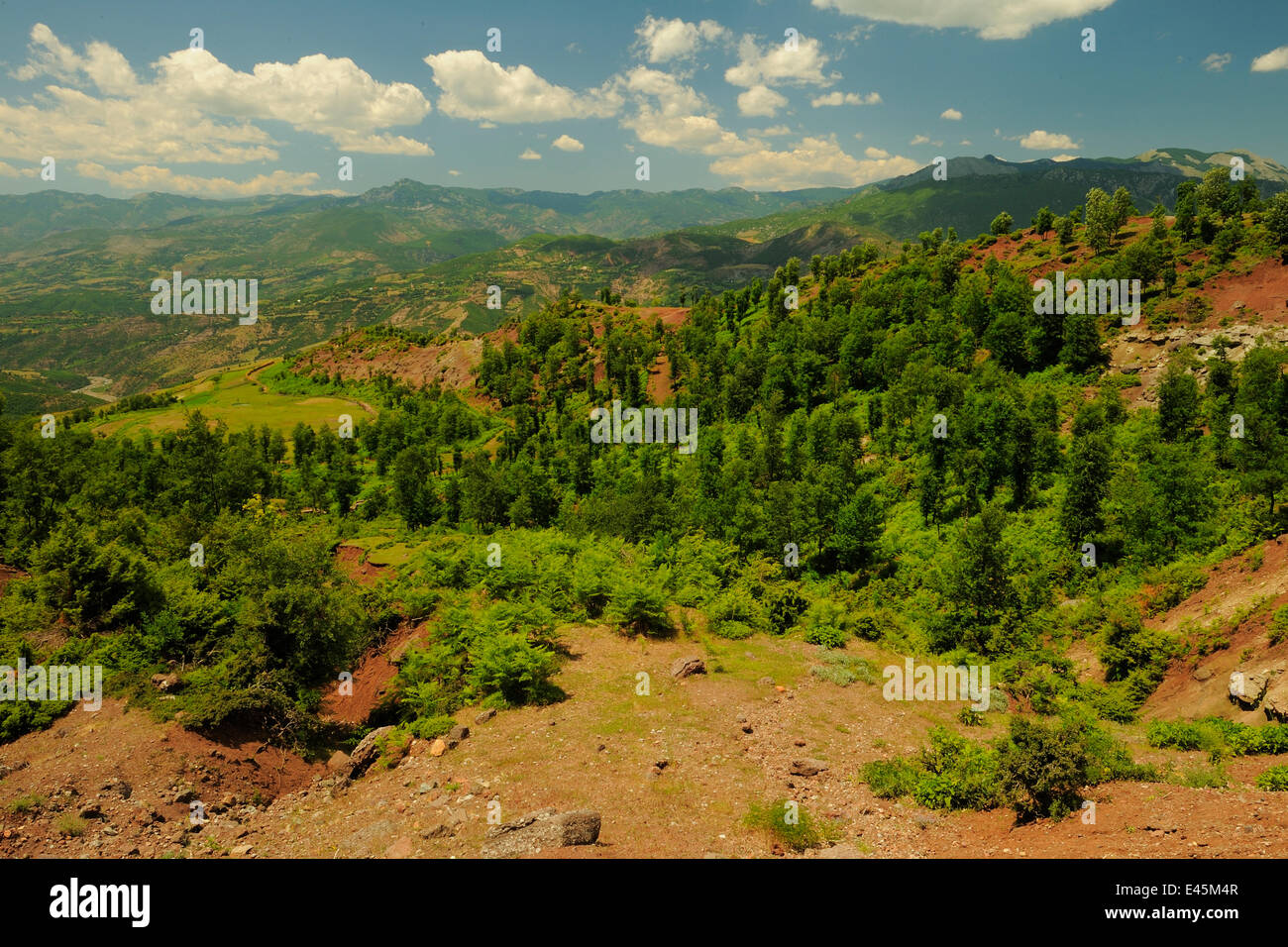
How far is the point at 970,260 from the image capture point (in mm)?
102250

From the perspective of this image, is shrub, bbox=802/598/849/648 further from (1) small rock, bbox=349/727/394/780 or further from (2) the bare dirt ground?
(1) small rock, bbox=349/727/394/780

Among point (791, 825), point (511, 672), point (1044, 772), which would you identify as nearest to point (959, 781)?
point (1044, 772)

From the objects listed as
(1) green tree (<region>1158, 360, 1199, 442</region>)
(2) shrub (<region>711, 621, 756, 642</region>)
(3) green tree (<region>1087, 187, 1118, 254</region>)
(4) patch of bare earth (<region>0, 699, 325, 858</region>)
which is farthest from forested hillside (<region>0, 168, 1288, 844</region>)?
(4) patch of bare earth (<region>0, 699, 325, 858</region>)

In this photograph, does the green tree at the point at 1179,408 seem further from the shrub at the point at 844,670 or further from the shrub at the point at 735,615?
the shrub at the point at 735,615

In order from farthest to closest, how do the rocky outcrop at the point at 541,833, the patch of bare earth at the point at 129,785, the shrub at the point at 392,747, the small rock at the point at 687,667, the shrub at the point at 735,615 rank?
the shrub at the point at 735,615 < the small rock at the point at 687,667 < the shrub at the point at 392,747 < the patch of bare earth at the point at 129,785 < the rocky outcrop at the point at 541,833

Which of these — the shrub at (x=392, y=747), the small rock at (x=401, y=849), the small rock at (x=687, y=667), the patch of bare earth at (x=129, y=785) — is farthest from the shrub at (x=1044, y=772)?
the patch of bare earth at (x=129, y=785)

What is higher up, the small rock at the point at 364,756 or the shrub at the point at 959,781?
the shrub at the point at 959,781

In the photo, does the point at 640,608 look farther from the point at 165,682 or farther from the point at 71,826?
the point at 71,826

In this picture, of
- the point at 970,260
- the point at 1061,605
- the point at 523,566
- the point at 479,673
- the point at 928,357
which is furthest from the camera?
the point at 970,260

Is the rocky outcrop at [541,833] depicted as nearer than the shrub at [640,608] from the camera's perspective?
Yes

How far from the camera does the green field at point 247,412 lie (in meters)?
143

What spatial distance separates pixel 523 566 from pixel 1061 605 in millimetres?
37913

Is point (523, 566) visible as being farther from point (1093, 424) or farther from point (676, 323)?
point (676, 323)

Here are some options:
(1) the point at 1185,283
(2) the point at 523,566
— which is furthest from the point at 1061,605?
(1) the point at 1185,283
